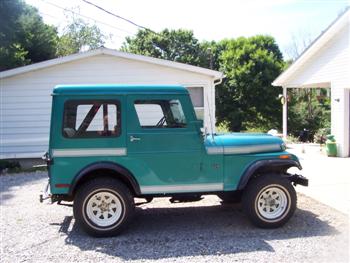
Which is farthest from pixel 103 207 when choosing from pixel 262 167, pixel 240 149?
pixel 262 167

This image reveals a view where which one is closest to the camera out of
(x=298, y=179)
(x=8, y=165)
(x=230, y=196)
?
(x=298, y=179)

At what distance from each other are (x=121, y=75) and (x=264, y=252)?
374 inches

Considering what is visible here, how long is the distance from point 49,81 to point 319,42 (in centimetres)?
974

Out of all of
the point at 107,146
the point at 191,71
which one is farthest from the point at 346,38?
the point at 107,146

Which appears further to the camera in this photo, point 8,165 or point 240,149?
point 8,165

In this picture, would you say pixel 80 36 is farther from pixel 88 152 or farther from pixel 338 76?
pixel 88 152

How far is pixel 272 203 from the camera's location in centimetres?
619

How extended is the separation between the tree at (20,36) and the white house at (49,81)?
595 centimetres

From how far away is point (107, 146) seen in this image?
5.90m

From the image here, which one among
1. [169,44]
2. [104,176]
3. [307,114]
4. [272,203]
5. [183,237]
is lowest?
[183,237]

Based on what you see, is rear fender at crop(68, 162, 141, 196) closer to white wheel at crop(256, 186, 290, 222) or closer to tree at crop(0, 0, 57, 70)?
white wheel at crop(256, 186, 290, 222)

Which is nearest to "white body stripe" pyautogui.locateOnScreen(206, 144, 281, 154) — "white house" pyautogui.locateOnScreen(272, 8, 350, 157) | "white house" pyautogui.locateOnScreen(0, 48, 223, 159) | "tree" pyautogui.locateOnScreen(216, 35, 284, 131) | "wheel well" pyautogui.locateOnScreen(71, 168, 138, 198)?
"wheel well" pyautogui.locateOnScreen(71, 168, 138, 198)

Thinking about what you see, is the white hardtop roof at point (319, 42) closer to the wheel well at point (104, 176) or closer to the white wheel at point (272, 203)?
the white wheel at point (272, 203)

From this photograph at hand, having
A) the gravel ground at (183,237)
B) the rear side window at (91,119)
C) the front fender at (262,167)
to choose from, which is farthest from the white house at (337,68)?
the rear side window at (91,119)
